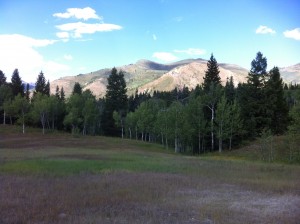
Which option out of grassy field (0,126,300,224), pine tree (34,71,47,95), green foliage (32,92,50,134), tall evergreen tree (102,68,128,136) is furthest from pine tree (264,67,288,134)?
pine tree (34,71,47,95)

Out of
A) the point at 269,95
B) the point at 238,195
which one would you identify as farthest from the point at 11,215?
A: the point at 269,95

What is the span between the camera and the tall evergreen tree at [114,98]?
394ft

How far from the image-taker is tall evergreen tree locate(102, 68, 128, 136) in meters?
120

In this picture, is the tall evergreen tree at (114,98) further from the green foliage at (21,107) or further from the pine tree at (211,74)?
the pine tree at (211,74)

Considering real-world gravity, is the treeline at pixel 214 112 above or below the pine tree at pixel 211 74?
below

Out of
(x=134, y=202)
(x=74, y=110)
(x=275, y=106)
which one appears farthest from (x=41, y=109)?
(x=134, y=202)

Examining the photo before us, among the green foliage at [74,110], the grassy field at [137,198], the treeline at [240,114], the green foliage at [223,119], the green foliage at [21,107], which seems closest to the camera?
the grassy field at [137,198]

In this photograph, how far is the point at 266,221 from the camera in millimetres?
15461

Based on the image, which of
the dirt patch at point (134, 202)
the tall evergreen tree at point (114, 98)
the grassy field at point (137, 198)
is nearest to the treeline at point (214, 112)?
the tall evergreen tree at point (114, 98)

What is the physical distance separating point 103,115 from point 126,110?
7945 millimetres

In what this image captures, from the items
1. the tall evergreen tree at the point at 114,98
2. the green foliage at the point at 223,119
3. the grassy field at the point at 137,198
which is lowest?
the grassy field at the point at 137,198

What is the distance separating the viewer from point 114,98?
123438mm

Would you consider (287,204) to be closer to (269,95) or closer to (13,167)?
(13,167)

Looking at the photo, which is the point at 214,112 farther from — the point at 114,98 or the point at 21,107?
the point at 21,107
